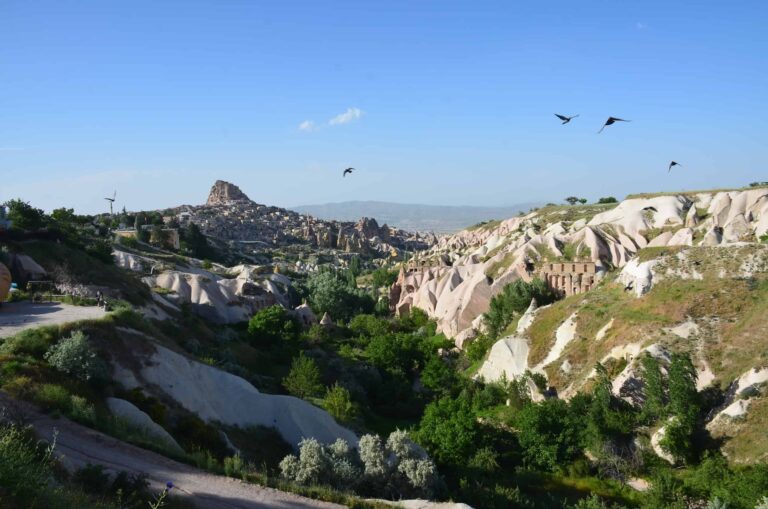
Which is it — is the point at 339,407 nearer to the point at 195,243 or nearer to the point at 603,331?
the point at 603,331

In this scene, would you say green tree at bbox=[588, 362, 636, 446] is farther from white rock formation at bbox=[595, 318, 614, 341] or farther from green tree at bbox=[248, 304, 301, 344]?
green tree at bbox=[248, 304, 301, 344]

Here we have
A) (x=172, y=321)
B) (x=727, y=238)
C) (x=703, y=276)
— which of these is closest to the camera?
(x=703, y=276)

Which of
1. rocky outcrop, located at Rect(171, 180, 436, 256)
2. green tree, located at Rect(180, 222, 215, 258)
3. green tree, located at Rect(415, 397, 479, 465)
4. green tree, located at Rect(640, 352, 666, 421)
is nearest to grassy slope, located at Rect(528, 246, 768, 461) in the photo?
green tree, located at Rect(640, 352, 666, 421)

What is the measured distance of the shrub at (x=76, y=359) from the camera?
667 inches

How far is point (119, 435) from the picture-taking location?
1432cm

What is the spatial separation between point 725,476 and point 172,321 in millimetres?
27748

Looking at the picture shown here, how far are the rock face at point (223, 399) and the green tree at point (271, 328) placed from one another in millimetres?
18459

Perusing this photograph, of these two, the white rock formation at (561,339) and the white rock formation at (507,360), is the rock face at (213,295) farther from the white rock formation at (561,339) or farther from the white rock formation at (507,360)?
the white rock formation at (561,339)

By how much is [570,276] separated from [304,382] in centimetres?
2418

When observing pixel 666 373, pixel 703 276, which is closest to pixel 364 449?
pixel 666 373

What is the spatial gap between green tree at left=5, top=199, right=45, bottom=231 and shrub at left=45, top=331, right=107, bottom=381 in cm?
1972

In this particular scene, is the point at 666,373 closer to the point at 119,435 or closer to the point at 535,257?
the point at 119,435

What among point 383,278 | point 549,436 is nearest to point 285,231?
point 383,278

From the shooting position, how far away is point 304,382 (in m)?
28.3
